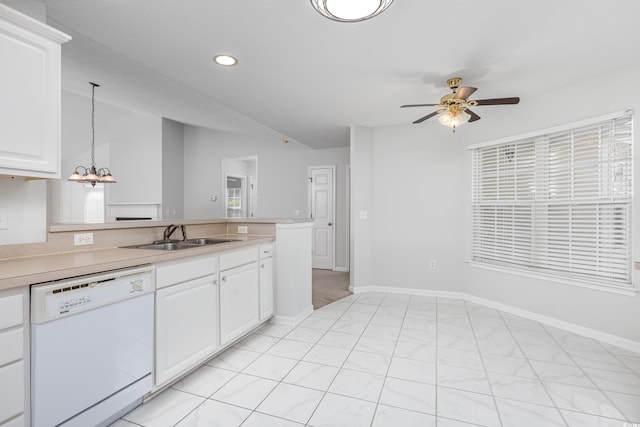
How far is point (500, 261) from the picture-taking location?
370cm

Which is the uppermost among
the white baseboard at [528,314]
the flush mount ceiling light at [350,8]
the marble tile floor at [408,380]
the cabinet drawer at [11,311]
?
the flush mount ceiling light at [350,8]

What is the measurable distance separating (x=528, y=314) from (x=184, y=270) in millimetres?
3543

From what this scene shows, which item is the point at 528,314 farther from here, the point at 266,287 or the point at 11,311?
the point at 11,311

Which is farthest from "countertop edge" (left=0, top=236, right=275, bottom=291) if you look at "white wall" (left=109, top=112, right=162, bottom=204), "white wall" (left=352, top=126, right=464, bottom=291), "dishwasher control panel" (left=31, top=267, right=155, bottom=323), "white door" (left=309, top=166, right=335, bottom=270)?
"white wall" (left=109, top=112, right=162, bottom=204)

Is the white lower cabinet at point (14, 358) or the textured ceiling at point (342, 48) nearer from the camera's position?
the white lower cabinet at point (14, 358)

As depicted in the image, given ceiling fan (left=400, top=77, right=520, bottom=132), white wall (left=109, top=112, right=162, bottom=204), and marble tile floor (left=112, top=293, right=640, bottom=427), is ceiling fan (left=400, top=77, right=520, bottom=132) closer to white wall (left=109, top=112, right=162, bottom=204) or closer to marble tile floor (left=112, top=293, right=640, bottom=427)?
marble tile floor (left=112, top=293, right=640, bottom=427)

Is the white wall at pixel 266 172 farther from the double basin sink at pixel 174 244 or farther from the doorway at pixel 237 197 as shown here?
the double basin sink at pixel 174 244

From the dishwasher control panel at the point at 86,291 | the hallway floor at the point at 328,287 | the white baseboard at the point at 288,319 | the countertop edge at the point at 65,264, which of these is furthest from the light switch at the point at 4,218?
the hallway floor at the point at 328,287

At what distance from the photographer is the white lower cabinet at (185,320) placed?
1.85 meters

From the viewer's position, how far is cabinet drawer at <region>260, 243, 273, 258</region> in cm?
294

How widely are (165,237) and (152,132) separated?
4.30 meters

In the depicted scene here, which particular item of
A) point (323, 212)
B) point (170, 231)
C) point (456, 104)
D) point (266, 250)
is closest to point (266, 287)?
point (266, 250)

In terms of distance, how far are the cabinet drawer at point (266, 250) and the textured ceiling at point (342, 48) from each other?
1598 millimetres

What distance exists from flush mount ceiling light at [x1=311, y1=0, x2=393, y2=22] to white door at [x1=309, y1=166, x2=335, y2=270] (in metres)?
4.25
